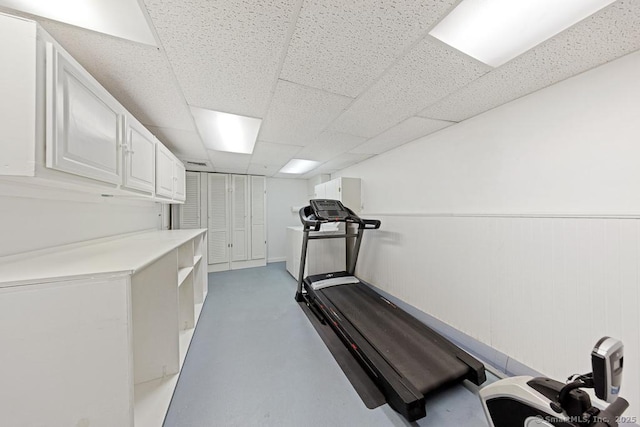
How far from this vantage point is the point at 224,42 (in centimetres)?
115

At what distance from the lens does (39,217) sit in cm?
125

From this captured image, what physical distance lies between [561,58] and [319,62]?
145 centimetres

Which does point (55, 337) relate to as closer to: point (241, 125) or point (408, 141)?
point (241, 125)

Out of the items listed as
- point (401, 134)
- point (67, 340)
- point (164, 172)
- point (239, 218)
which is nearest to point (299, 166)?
point (239, 218)

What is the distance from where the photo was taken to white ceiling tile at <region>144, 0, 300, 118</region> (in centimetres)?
95

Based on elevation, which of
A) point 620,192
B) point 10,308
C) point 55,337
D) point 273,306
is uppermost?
point 620,192

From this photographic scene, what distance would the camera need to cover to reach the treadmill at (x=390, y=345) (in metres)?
1.36

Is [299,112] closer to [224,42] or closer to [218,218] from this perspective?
[224,42]

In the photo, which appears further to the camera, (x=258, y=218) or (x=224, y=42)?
(x=258, y=218)

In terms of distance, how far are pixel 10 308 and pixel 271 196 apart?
4499mm

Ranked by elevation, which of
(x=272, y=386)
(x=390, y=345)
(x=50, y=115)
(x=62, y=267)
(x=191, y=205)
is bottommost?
(x=272, y=386)

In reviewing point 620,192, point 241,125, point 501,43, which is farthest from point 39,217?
point 620,192

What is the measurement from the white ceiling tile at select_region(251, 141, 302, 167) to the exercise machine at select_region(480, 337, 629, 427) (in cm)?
292

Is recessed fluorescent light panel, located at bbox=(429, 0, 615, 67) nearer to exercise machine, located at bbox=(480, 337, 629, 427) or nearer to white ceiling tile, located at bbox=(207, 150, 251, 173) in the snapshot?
exercise machine, located at bbox=(480, 337, 629, 427)
